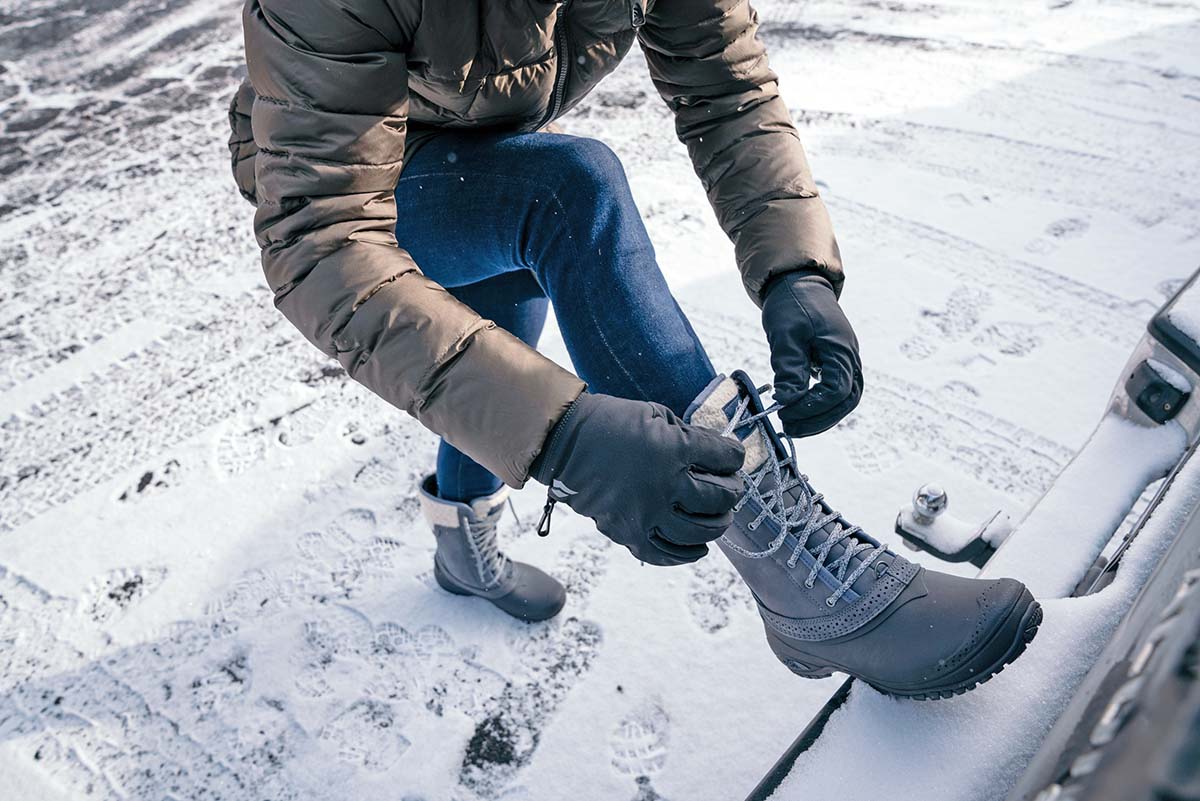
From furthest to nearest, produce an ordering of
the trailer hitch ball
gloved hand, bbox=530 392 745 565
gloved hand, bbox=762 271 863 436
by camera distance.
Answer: the trailer hitch ball < gloved hand, bbox=762 271 863 436 < gloved hand, bbox=530 392 745 565

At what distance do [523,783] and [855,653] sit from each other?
60 centimetres

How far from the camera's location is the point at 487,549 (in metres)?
1.49

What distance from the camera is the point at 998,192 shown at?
256 centimetres

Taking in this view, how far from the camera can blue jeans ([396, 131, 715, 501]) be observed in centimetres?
102

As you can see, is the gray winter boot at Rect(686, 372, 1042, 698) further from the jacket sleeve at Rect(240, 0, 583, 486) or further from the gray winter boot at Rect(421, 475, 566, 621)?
the gray winter boot at Rect(421, 475, 566, 621)

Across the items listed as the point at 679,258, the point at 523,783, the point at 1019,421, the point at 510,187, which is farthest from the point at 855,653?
the point at 679,258

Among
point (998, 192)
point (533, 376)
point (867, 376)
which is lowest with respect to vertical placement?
point (867, 376)

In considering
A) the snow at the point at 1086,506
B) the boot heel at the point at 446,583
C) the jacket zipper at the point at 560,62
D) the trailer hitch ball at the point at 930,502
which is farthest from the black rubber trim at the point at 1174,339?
the boot heel at the point at 446,583

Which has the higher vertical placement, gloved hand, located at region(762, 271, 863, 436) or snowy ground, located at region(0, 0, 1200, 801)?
gloved hand, located at region(762, 271, 863, 436)

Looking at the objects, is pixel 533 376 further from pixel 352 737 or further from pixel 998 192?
pixel 998 192

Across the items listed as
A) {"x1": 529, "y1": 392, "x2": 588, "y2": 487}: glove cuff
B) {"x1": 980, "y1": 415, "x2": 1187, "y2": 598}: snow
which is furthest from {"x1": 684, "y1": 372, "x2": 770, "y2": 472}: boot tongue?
{"x1": 980, "y1": 415, "x2": 1187, "y2": 598}: snow

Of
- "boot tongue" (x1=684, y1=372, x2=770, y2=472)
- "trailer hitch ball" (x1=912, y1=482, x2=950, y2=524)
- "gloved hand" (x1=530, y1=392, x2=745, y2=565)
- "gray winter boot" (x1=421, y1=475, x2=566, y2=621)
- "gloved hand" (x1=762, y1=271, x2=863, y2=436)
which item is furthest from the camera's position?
"gray winter boot" (x1=421, y1=475, x2=566, y2=621)

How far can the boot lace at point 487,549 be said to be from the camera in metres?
1.47

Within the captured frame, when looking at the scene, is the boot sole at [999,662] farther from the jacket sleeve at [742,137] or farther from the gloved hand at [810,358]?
the jacket sleeve at [742,137]
